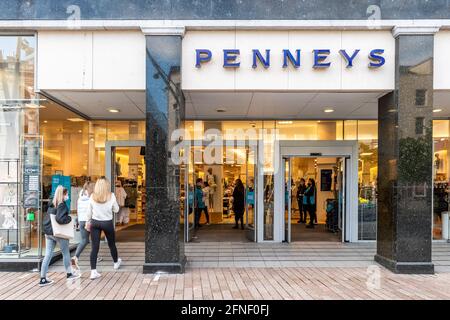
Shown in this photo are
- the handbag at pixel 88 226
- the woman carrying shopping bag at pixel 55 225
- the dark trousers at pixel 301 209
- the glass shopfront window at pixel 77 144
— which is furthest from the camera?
the dark trousers at pixel 301 209

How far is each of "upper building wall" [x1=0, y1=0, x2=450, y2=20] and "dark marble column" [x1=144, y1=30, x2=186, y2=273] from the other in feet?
1.76

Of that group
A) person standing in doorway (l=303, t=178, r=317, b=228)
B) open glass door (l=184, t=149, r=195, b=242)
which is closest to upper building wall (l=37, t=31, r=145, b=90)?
open glass door (l=184, t=149, r=195, b=242)

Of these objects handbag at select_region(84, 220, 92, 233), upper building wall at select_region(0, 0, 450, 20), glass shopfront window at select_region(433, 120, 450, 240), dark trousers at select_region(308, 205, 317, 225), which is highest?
upper building wall at select_region(0, 0, 450, 20)

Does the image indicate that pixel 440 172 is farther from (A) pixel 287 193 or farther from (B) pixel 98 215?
(B) pixel 98 215

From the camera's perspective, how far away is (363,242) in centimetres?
898

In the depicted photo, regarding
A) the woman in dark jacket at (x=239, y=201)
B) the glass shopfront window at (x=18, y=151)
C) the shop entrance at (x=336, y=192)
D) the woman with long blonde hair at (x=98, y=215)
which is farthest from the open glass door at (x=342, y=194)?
the glass shopfront window at (x=18, y=151)

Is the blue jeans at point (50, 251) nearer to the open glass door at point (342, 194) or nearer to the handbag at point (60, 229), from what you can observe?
the handbag at point (60, 229)

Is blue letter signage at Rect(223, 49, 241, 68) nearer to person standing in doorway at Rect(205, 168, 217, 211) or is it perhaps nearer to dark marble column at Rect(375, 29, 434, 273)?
dark marble column at Rect(375, 29, 434, 273)

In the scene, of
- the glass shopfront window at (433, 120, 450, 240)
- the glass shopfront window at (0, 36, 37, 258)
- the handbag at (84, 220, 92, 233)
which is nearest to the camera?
the handbag at (84, 220, 92, 233)

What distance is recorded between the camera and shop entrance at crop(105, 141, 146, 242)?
35.3ft

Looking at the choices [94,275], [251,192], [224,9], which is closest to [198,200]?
[251,192]

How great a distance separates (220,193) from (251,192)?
4403mm

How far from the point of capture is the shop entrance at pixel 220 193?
922cm

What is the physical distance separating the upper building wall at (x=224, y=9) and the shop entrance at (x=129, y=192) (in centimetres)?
461
